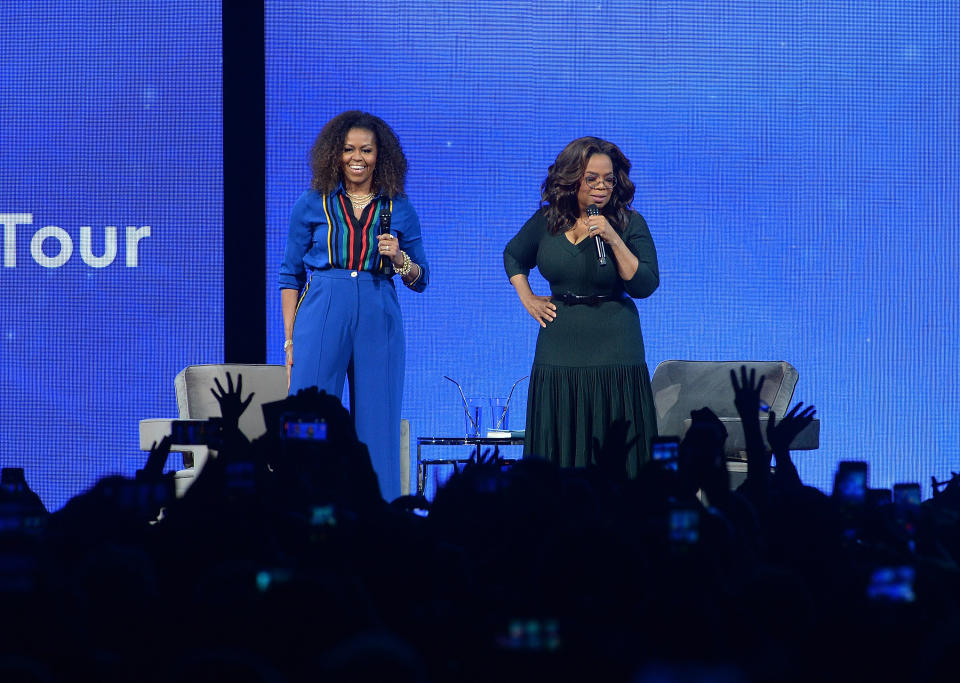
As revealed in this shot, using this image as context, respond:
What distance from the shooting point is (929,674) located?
46 centimetres

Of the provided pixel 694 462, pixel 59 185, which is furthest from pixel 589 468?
pixel 59 185

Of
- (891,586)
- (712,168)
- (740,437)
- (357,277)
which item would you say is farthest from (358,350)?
(712,168)

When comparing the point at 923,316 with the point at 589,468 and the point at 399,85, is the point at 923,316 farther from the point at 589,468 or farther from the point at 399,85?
the point at 589,468

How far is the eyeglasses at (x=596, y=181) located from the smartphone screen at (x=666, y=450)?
2.15m

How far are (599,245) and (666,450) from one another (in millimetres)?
2056

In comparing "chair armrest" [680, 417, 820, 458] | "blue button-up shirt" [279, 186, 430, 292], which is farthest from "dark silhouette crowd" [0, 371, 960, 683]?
"chair armrest" [680, 417, 820, 458]

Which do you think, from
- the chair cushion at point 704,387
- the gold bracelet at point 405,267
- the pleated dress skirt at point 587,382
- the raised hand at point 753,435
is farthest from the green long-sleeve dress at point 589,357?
the raised hand at point 753,435

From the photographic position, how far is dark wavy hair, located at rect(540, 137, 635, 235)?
113 inches

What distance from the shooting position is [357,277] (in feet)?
9.82

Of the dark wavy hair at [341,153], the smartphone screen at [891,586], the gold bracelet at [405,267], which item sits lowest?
the smartphone screen at [891,586]

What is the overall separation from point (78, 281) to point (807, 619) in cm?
515

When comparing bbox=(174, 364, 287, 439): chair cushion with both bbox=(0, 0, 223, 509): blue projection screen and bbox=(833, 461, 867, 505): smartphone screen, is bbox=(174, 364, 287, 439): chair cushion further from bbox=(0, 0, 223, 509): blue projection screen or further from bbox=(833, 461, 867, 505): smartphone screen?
bbox=(833, 461, 867, 505): smartphone screen

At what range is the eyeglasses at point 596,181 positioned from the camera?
284cm

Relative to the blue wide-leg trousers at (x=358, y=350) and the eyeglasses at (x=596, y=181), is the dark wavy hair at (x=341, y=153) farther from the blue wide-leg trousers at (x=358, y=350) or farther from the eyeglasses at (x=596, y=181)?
the eyeglasses at (x=596, y=181)
